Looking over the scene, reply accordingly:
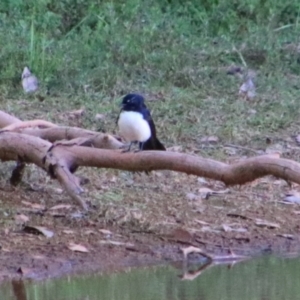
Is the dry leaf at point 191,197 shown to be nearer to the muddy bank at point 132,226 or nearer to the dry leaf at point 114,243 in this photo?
the muddy bank at point 132,226

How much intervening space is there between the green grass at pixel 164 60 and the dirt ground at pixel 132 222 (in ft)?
3.66

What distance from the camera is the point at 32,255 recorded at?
7.24m

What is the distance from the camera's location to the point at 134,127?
8.05 m

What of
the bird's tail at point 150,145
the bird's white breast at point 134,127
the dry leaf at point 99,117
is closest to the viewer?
the bird's white breast at point 134,127

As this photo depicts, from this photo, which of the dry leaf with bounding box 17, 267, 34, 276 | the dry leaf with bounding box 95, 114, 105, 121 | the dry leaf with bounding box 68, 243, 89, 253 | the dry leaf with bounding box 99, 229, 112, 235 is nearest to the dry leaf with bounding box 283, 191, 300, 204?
the dry leaf with bounding box 99, 229, 112, 235

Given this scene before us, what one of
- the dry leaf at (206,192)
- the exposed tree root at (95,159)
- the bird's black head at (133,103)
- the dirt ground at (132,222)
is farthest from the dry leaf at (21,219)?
the dry leaf at (206,192)

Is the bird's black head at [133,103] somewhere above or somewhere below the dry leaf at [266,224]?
above

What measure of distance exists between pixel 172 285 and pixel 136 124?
5.09ft

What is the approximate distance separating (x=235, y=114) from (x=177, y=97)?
0.62m

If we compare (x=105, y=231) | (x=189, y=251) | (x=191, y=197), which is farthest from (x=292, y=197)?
(x=105, y=231)

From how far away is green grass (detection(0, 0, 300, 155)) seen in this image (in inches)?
430

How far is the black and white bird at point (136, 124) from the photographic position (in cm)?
805

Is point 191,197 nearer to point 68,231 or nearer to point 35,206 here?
point 35,206

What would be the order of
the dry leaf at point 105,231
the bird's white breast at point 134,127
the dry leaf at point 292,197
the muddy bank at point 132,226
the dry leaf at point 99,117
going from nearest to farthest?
the muddy bank at point 132,226 < the dry leaf at point 105,231 < the bird's white breast at point 134,127 < the dry leaf at point 292,197 < the dry leaf at point 99,117
